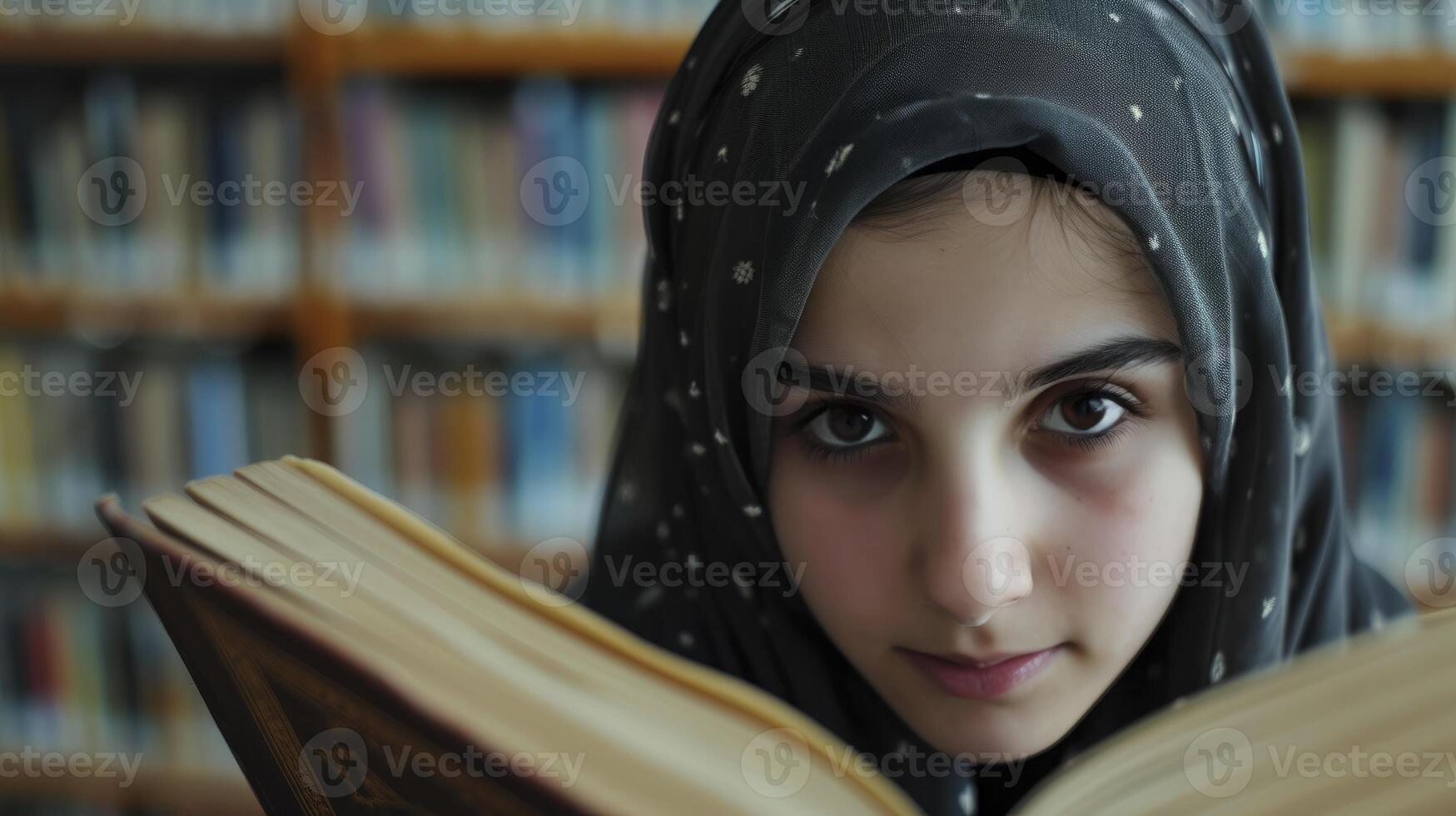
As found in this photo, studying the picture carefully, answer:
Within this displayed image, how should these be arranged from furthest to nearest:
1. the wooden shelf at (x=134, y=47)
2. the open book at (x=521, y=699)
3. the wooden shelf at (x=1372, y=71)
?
the wooden shelf at (x=134, y=47)
the wooden shelf at (x=1372, y=71)
the open book at (x=521, y=699)

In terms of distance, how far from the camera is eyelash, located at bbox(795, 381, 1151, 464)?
51cm

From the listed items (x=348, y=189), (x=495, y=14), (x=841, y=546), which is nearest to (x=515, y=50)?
(x=495, y=14)

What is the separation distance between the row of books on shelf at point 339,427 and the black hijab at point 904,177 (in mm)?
1009

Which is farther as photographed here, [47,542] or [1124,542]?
[47,542]

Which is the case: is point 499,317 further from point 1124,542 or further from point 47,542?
point 1124,542

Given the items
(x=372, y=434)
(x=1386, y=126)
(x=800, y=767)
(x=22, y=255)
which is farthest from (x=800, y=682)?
(x=22, y=255)

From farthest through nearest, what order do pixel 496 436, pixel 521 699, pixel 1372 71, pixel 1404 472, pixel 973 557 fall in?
pixel 496 436 → pixel 1404 472 → pixel 1372 71 → pixel 973 557 → pixel 521 699

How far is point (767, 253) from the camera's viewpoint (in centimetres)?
55

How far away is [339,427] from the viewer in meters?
1.79

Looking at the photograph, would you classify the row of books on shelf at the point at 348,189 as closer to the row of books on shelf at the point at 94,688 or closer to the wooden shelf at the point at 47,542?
the wooden shelf at the point at 47,542

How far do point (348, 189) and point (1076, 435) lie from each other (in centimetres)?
143

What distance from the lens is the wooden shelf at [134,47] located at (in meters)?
1.66

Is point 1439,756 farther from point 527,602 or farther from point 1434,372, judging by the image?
point 1434,372

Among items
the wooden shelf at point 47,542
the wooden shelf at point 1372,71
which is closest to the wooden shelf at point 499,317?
the wooden shelf at point 47,542
